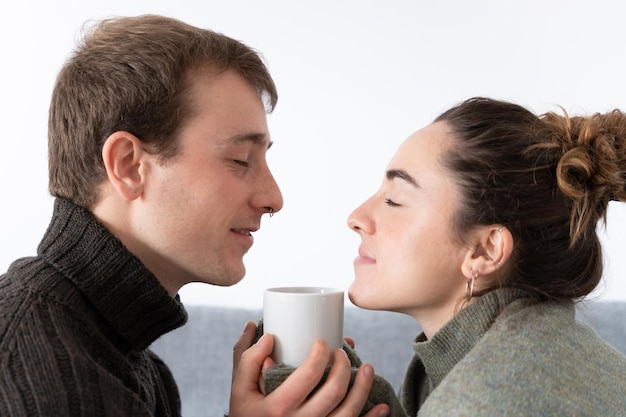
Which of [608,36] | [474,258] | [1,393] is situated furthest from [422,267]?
[608,36]

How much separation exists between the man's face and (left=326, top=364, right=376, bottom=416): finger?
320mm

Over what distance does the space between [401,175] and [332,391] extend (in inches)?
17.2

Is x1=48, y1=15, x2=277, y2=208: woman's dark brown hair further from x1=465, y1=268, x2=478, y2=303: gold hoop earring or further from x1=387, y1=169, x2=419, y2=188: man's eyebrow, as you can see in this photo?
x1=465, y1=268, x2=478, y2=303: gold hoop earring

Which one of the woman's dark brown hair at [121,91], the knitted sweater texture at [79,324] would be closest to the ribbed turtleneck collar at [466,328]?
the knitted sweater texture at [79,324]

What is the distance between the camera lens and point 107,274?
124cm

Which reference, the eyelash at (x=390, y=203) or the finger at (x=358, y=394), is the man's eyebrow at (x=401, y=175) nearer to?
the eyelash at (x=390, y=203)

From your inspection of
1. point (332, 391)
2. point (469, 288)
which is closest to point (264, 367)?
point (332, 391)

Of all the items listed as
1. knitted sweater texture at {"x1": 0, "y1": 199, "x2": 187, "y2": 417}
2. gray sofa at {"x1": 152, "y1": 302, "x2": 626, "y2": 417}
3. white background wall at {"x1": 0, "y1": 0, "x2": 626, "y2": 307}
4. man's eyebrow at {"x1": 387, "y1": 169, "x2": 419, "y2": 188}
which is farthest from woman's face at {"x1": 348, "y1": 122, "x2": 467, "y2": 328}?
white background wall at {"x1": 0, "y1": 0, "x2": 626, "y2": 307}

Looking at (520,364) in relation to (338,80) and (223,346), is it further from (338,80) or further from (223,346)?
(338,80)

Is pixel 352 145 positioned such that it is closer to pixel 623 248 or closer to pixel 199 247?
pixel 623 248

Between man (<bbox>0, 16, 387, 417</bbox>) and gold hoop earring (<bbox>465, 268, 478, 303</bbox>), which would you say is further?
gold hoop earring (<bbox>465, 268, 478, 303</bbox>)

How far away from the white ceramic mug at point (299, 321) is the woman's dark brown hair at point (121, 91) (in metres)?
0.35

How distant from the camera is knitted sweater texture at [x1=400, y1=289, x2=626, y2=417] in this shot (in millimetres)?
1072

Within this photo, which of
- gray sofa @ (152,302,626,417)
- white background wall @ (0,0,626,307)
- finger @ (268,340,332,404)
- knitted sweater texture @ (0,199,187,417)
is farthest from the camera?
white background wall @ (0,0,626,307)
